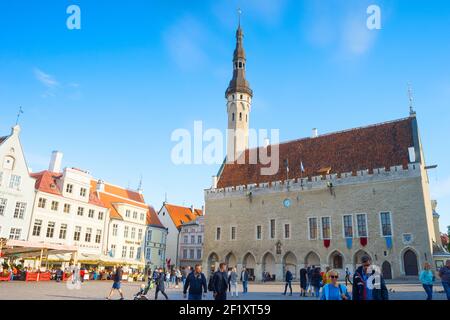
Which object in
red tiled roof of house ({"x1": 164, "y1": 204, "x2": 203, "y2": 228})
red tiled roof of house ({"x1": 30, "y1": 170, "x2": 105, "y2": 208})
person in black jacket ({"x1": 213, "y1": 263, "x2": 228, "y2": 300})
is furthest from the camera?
red tiled roof of house ({"x1": 164, "y1": 204, "x2": 203, "y2": 228})

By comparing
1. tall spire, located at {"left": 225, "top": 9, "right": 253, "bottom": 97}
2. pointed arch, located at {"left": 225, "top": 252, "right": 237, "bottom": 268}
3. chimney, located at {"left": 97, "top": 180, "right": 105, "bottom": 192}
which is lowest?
pointed arch, located at {"left": 225, "top": 252, "right": 237, "bottom": 268}

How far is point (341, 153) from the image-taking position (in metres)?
35.6

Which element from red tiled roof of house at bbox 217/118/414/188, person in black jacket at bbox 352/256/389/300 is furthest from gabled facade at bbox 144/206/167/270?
person in black jacket at bbox 352/256/389/300

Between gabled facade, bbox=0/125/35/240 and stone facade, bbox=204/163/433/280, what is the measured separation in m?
19.2

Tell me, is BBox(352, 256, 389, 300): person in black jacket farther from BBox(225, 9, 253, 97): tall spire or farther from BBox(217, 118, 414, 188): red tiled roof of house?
BBox(225, 9, 253, 97): tall spire

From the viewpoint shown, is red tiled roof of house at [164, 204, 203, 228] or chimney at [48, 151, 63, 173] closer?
chimney at [48, 151, 63, 173]

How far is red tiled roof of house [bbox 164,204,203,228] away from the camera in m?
50.2

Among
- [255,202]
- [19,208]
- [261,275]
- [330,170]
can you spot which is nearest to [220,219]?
[255,202]

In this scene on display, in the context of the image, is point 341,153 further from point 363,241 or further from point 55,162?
point 55,162

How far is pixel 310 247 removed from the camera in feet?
108

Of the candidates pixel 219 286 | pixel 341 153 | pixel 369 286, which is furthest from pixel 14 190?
pixel 341 153

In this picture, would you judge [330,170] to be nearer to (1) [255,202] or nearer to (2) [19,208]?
(1) [255,202]

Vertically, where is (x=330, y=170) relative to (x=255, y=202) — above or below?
above

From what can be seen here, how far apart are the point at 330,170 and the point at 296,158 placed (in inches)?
193
